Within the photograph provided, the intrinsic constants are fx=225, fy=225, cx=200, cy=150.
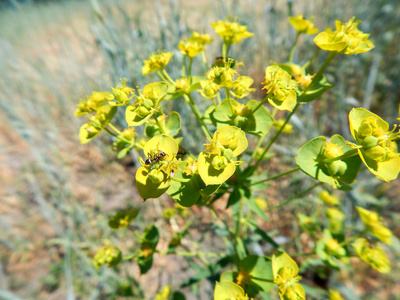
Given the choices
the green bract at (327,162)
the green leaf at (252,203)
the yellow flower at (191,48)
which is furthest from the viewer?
the yellow flower at (191,48)

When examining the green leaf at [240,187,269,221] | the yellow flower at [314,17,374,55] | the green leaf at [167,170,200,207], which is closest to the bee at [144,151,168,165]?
the green leaf at [167,170,200,207]

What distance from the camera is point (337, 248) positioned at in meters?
1.49

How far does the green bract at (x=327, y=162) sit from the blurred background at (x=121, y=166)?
1179 mm

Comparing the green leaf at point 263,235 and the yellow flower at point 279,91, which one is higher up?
the yellow flower at point 279,91

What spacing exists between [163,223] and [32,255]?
5.54 feet

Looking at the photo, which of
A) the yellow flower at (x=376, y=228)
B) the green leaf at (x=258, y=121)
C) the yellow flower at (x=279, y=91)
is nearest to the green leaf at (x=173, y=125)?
the green leaf at (x=258, y=121)

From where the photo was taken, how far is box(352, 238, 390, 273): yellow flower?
56.2 inches

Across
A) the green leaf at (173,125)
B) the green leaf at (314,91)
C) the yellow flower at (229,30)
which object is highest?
the yellow flower at (229,30)

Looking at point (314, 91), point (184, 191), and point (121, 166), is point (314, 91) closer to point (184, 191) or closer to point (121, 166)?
point (184, 191)

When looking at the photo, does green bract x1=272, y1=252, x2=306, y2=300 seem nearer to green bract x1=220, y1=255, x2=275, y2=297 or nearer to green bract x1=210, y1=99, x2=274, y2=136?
green bract x1=220, y1=255, x2=275, y2=297

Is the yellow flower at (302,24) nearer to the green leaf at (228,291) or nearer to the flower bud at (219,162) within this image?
the flower bud at (219,162)

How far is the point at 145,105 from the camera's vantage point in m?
1.09

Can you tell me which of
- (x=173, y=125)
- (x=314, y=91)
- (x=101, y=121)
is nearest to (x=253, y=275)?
(x=173, y=125)

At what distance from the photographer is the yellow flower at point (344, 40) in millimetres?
1068
